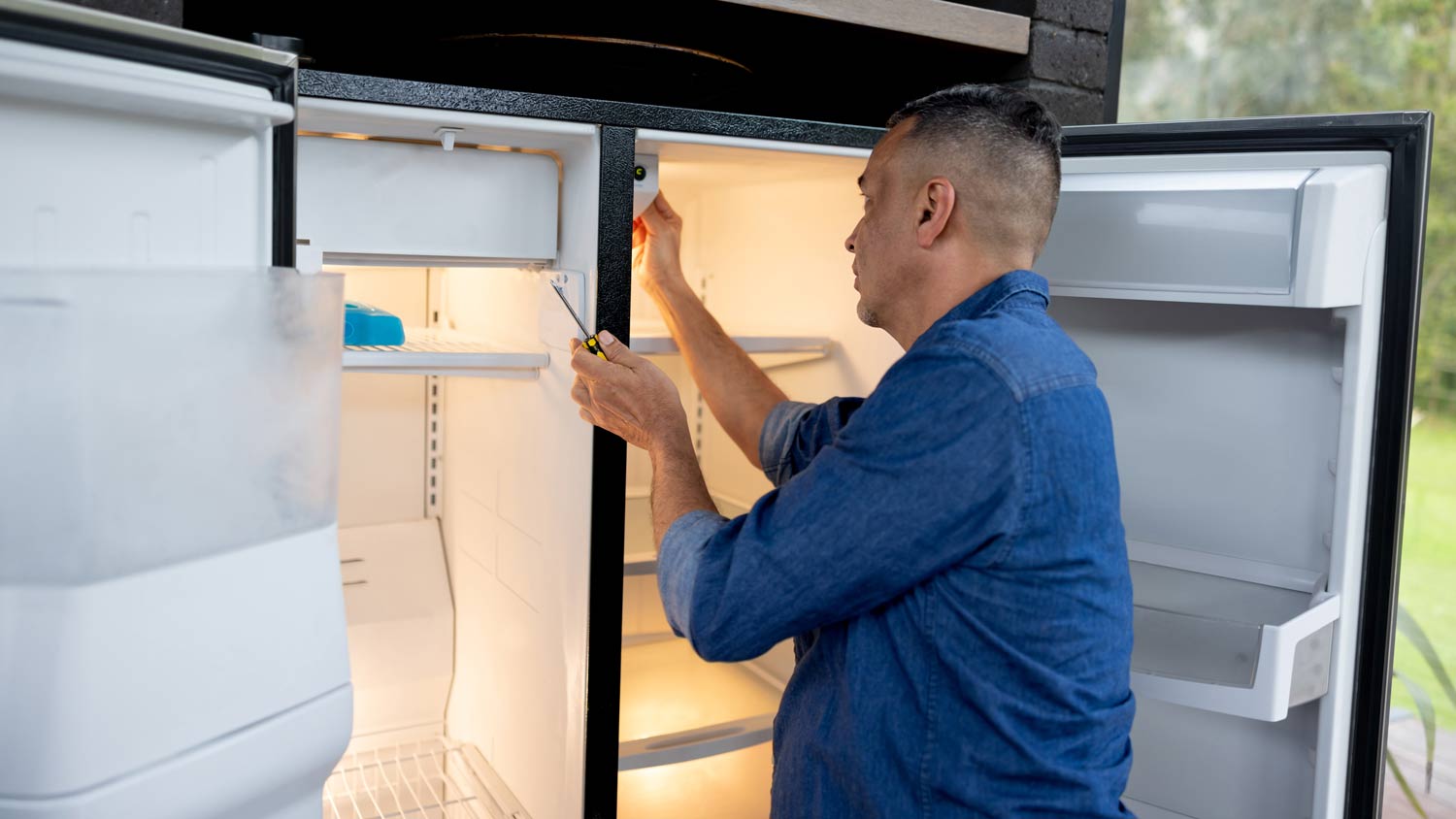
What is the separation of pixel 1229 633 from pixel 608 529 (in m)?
0.78

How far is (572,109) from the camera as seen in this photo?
1.31 metres

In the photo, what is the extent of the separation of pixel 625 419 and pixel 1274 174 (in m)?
0.83

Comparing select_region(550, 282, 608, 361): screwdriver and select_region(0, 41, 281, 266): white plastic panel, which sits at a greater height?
select_region(0, 41, 281, 266): white plastic panel

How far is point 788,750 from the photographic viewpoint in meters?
1.20

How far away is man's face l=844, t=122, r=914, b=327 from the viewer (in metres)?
1.23

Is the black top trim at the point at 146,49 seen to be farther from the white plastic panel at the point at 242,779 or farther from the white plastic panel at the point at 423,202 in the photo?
the white plastic panel at the point at 242,779

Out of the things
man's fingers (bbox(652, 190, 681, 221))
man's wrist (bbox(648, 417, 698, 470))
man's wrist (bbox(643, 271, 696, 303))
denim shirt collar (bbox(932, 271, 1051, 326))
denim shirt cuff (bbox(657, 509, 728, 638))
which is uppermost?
man's fingers (bbox(652, 190, 681, 221))

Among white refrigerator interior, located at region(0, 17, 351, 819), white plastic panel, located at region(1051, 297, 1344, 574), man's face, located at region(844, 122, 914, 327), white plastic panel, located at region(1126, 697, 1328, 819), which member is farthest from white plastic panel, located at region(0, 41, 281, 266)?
white plastic panel, located at region(1126, 697, 1328, 819)

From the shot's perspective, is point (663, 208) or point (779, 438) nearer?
point (779, 438)

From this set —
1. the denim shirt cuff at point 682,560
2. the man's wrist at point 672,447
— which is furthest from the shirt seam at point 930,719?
the man's wrist at point 672,447

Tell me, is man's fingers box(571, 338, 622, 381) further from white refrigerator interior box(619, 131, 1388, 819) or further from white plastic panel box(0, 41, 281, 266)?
white plastic panel box(0, 41, 281, 266)

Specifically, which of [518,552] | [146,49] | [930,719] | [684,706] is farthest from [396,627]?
[146,49]

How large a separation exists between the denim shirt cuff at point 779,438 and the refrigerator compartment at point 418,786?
67cm

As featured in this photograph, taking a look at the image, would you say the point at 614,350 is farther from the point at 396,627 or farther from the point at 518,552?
the point at 396,627
